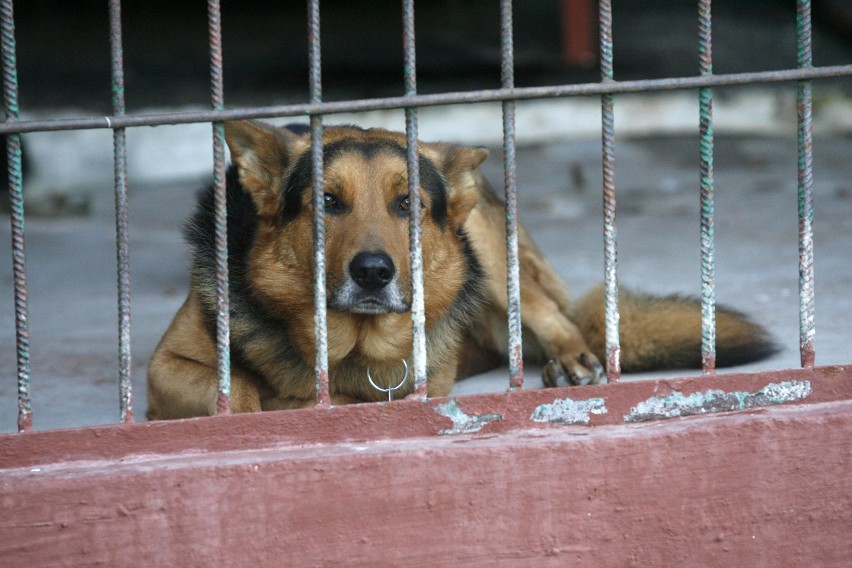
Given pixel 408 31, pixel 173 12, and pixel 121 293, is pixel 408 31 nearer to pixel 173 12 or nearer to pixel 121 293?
pixel 121 293

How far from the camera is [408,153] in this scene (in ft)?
9.05

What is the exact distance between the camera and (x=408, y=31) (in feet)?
9.03

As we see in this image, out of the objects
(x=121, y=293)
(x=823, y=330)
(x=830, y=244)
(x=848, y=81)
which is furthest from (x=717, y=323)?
(x=848, y=81)

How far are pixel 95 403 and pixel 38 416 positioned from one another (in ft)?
0.89

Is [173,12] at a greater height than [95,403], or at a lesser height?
greater

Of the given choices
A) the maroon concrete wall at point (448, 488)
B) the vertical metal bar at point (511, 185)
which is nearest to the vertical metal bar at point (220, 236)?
the maroon concrete wall at point (448, 488)

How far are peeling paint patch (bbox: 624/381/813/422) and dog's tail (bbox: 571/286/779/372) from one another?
2.97 feet

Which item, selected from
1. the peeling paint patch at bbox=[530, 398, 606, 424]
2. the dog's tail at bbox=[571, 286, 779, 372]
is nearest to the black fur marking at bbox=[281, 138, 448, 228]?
the dog's tail at bbox=[571, 286, 779, 372]

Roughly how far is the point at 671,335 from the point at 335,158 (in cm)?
150

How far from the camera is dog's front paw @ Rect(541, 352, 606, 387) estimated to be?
13.4 feet

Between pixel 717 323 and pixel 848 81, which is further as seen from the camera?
pixel 848 81

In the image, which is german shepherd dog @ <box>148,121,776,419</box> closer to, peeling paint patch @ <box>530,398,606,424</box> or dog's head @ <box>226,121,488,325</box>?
dog's head @ <box>226,121,488,325</box>

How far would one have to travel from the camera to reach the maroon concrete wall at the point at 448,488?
2.64 m

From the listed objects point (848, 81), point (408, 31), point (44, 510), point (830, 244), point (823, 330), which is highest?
point (848, 81)
